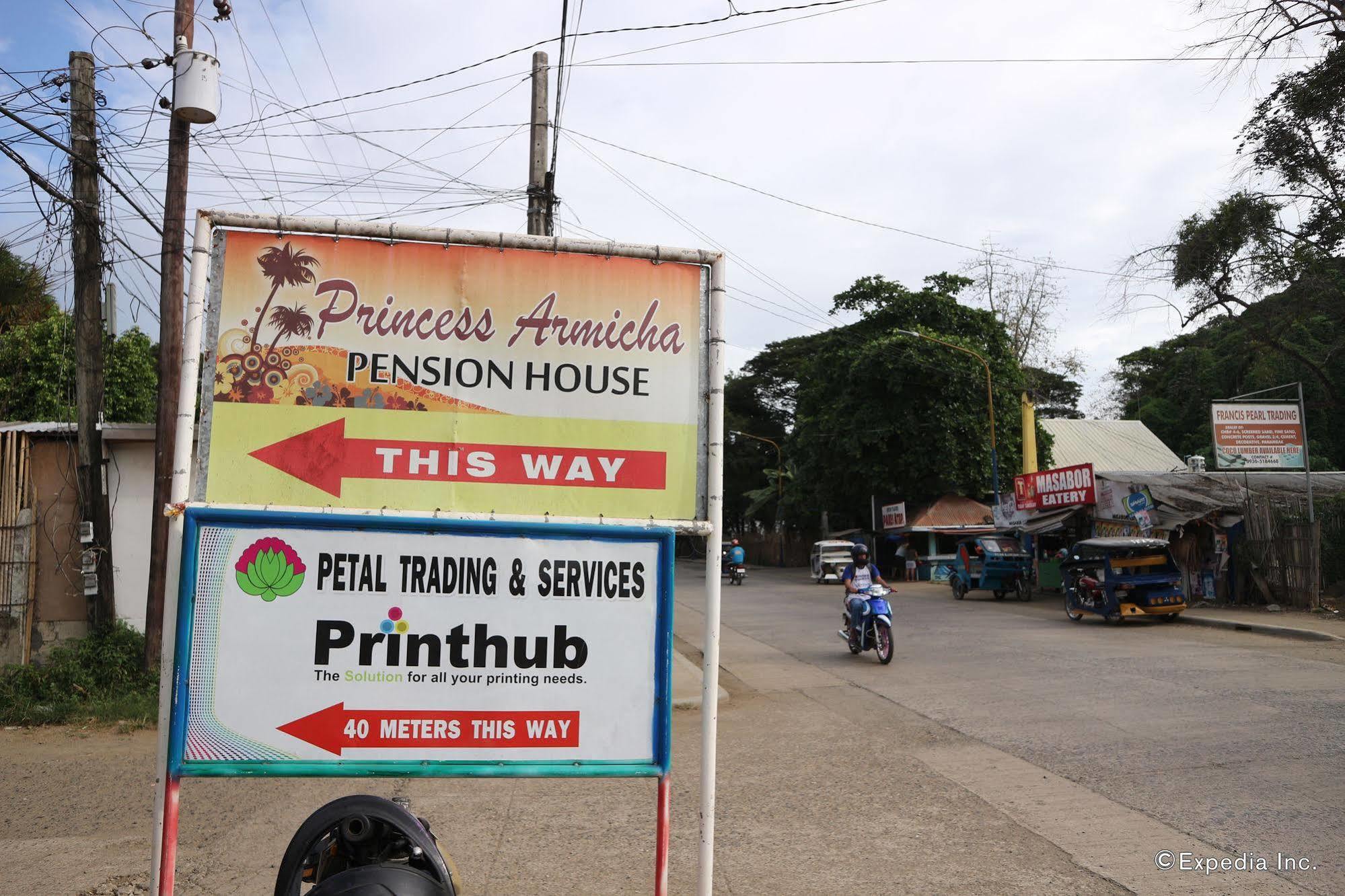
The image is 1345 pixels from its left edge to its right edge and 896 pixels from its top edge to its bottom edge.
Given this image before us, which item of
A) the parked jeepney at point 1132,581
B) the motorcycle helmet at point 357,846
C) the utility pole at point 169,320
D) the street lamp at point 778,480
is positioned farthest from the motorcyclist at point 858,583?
the street lamp at point 778,480

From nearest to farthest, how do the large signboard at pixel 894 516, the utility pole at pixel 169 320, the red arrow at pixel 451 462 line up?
the red arrow at pixel 451 462
the utility pole at pixel 169 320
the large signboard at pixel 894 516

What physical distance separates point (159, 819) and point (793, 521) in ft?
162

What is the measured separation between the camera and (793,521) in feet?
170

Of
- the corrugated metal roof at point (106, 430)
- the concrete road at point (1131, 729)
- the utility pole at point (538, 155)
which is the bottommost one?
the concrete road at point (1131, 729)

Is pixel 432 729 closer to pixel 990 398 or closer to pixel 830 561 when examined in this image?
pixel 830 561

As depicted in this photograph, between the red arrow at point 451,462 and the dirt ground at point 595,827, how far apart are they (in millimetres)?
2325

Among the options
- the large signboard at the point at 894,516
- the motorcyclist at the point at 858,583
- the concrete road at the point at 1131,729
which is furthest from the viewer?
the large signboard at the point at 894,516

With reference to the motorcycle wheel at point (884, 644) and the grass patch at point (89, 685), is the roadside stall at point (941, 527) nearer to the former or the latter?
the motorcycle wheel at point (884, 644)

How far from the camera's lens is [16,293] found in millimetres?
18547

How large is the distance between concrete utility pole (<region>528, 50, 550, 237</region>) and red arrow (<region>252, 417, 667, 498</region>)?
34.3 ft

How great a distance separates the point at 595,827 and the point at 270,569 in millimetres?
3192

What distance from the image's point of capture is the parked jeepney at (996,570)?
24.7 m

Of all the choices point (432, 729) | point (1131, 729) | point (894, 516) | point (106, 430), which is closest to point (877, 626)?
point (1131, 729)

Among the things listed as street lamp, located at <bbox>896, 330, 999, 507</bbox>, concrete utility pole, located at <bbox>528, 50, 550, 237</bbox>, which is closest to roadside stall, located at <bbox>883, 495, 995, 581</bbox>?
street lamp, located at <bbox>896, 330, 999, 507</bbox>
